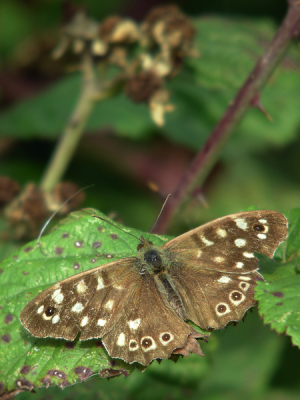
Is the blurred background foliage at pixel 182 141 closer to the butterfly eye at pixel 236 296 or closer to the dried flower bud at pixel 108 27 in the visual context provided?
the dried flower bud at pixel 108 27

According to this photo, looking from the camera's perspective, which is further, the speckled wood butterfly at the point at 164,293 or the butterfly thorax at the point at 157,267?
the butterfly thorax at the point at 157,267

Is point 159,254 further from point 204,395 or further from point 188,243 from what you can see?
point 204,395

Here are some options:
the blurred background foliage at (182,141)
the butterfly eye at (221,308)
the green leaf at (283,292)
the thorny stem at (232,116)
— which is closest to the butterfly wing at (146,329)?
the butterfly eye at (221,308)

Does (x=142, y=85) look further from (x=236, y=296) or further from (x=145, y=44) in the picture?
(x=236, y=296)

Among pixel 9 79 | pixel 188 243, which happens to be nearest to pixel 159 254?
pixel 188 243

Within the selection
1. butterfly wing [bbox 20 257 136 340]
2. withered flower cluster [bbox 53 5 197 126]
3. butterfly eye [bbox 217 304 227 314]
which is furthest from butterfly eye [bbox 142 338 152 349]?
withered flower cluster [bbox 53 5 197 126]
